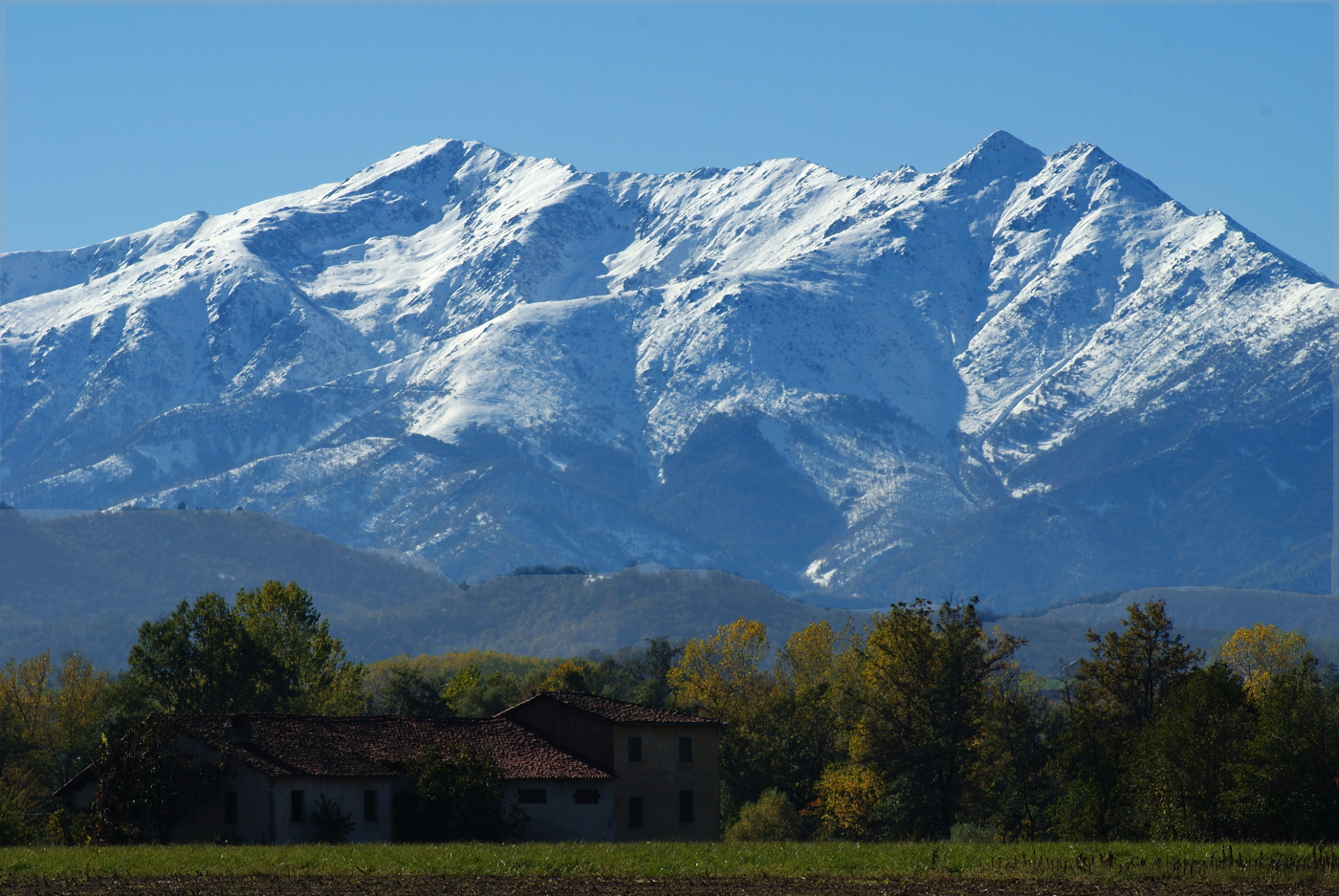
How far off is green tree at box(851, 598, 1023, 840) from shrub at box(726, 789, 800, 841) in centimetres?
911

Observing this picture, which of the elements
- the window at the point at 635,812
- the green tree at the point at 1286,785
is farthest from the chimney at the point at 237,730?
the green tree at the point at 1286,785

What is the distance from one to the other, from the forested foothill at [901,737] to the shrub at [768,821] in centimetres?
16

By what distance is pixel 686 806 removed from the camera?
3226 inches

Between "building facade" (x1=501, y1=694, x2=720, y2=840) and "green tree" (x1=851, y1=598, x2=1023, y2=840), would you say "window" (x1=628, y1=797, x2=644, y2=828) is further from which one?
"green tree" (x1=851, y1=598, x2=1023, y2=840)

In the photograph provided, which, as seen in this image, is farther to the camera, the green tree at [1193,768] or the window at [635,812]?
the window at [635,812]

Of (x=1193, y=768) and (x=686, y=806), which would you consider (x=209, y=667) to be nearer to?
(x=686, y=806)

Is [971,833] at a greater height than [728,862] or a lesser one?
lesser

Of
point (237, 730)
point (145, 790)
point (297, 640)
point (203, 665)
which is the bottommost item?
point (145, 790)

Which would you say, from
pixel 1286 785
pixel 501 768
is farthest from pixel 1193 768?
pixel 501 768

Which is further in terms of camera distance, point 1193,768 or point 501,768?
point 501,768

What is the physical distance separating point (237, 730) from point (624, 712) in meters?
18.5

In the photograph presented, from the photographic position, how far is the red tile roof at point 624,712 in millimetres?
81500

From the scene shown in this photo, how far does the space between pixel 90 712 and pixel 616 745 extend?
64568mm

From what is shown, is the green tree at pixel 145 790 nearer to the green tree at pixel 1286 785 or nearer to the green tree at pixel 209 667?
the green tree at pixel 209 667
